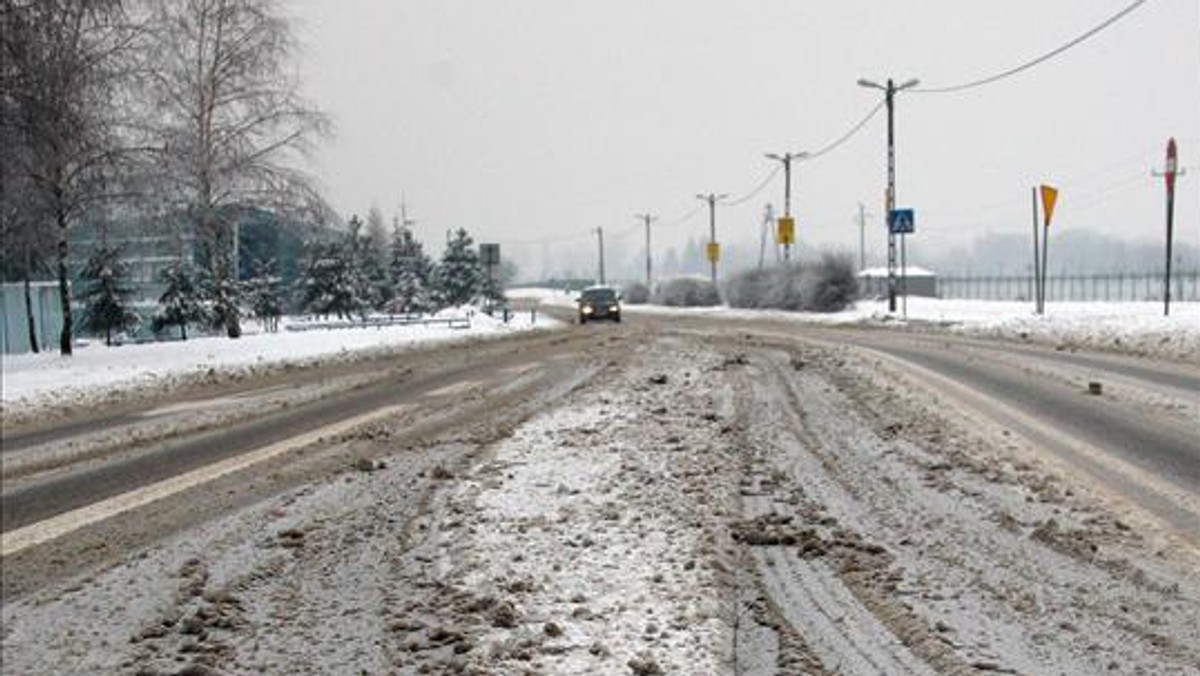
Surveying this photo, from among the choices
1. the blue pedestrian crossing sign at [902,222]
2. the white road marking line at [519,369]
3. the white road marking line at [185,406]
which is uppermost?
the blue pedestrian crossing sign at [902,222]

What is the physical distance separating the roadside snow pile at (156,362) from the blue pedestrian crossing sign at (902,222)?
1518cm

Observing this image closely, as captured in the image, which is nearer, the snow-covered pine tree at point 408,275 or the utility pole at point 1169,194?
the utility pole at point 1169,194

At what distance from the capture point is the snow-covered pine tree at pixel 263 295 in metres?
58.3

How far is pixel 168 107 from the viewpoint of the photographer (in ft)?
77.8

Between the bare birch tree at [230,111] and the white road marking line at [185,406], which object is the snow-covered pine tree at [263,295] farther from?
the white road marking line at [185,406]

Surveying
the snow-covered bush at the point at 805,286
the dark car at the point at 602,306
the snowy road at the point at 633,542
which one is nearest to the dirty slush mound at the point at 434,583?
the snowy road at the point at 633,542

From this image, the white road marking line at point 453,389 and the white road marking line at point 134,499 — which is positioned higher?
the white road marking line at point 453,389

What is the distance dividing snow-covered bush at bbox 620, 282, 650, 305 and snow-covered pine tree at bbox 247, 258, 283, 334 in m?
31.7

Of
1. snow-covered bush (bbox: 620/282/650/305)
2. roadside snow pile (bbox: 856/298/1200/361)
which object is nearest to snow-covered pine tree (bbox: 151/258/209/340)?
roadside snow pile (bbox: 856/298/1200/361)

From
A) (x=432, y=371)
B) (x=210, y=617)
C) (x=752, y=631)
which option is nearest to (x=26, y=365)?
→ (x=432, y=371)

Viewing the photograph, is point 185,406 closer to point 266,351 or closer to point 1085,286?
point 266,351

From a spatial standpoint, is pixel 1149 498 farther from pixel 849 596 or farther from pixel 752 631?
pixel 752 631

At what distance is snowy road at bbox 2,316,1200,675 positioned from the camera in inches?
147

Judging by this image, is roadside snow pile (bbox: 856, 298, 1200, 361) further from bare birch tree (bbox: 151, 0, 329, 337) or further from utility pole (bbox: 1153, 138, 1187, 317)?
bare birch tree (bbox: 151, 0, 329, 337)
